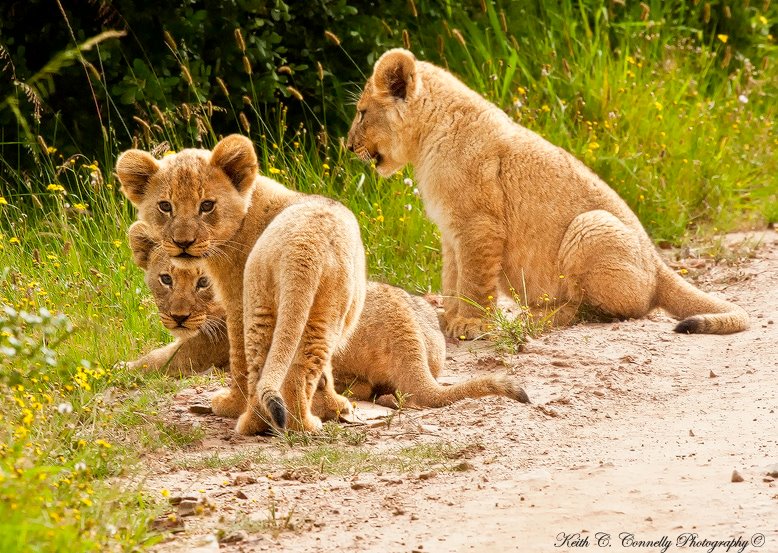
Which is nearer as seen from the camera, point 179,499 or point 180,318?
point 179,499

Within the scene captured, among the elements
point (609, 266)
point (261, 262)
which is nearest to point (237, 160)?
point (261, 262)

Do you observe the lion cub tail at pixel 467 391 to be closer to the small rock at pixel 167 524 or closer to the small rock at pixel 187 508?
the small rock at pixel 187 508

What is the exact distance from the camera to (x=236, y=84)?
1036 centimetres

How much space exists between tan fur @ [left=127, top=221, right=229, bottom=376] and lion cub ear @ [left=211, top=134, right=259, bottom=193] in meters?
0.61

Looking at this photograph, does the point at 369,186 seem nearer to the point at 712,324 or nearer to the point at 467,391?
the point at 712,324

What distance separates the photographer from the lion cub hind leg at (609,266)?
8.02 m

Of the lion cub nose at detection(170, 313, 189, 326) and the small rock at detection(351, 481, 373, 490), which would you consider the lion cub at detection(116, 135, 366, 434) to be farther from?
the lion cub nose at detection(170, 313, 189, 326)

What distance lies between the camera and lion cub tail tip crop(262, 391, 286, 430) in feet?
17.8

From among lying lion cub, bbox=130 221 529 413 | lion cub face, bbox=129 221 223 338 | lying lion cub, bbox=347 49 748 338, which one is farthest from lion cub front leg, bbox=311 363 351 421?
lying lion cub, bbox=347 49 748 338

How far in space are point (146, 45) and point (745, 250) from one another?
4979 millimetres

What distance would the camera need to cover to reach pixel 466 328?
830cm

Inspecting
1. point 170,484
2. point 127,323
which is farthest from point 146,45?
point 170,484

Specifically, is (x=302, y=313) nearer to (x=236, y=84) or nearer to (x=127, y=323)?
(x=127, y=323)

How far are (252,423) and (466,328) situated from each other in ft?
8.30
